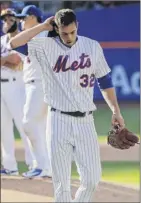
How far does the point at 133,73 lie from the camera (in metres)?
16.3

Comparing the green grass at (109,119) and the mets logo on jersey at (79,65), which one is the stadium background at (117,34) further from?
the mets logo on jersey at (79,65)

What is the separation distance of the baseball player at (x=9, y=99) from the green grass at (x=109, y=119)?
3.30 m

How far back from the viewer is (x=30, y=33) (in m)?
5.37

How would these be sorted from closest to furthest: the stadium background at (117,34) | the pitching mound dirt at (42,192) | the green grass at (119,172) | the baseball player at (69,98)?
the baseball player at (69,98) < the pitching mound dirt at (42,192) < the green grass at (119,172) < the stadium background at (117,34)

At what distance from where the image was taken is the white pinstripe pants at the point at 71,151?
5.30 metres

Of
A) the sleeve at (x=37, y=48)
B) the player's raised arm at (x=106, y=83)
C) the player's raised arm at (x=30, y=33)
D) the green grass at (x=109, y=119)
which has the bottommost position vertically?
the green grass at (x=109, y=119)

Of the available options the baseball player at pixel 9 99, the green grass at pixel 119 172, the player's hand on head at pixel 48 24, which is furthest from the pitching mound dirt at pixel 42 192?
the player's hand on head at pixel 48 24

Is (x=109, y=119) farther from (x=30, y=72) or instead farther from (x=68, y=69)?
(x=68, y=69)

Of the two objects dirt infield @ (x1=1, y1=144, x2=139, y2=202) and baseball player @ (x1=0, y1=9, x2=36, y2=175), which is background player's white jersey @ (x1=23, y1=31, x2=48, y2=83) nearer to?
baseball player @ (x1=0, y1=9, x2=36, y2=175)

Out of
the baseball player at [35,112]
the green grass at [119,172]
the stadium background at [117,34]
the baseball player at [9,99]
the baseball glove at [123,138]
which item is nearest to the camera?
the baseball glove at [123,138]

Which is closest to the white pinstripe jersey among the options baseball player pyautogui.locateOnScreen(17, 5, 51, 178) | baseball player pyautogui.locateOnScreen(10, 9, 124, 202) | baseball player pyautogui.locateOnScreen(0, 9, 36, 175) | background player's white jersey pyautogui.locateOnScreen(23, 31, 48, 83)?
baseball player pyautogui.locateOnScreen(10, 9, 124, 202)

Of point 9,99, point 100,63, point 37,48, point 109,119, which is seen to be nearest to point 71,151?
point 100,63

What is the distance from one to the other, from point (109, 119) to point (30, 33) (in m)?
8.41

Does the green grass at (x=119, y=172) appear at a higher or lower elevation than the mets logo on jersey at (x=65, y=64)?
lower
